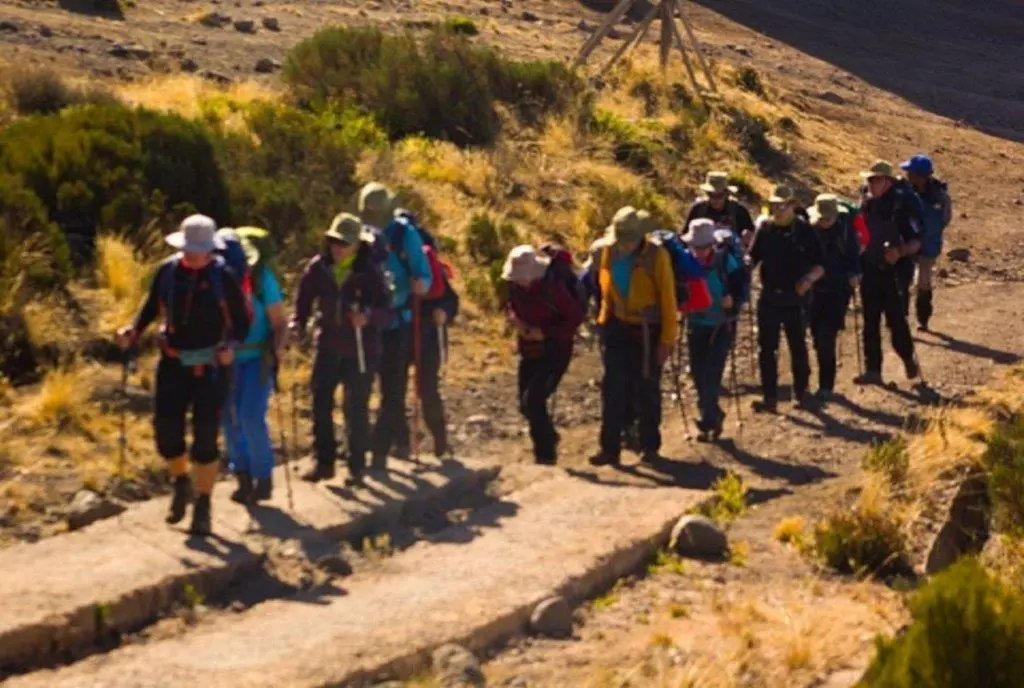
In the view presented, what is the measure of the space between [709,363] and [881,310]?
2664mm

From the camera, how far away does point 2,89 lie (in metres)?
20.5

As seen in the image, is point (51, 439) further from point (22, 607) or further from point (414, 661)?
point (414, 661)

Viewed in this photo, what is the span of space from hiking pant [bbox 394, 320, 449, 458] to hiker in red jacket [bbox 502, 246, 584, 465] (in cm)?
58

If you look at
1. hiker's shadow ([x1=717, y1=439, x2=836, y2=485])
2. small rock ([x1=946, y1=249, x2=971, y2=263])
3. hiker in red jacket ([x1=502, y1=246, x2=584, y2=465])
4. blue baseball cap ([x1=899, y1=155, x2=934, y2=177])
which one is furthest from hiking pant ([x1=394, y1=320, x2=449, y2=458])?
small rock ([x1=946, y1=249, x2=971, y2=263])

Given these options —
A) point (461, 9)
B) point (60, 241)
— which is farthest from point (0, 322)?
point (461, 9)

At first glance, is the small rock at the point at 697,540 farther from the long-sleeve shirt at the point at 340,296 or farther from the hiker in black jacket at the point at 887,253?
the hiker in black jacket at the point at 887,253

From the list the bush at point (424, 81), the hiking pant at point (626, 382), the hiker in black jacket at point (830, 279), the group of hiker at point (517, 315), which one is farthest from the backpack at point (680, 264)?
the bush at point (424, 81)

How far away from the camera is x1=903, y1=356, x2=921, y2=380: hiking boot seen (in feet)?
51.7

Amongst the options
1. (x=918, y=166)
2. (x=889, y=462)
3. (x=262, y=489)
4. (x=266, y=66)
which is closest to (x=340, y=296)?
(x=262, y=489)

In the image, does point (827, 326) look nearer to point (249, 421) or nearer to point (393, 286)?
point (393, 286)

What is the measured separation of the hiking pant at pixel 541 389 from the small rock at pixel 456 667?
163 inches

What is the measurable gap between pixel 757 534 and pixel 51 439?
4.46 m

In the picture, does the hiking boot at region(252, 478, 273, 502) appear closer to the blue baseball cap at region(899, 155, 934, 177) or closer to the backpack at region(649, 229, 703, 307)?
the backpack at region(649, 229, 703, 307)

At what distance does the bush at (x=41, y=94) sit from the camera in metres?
20.3
